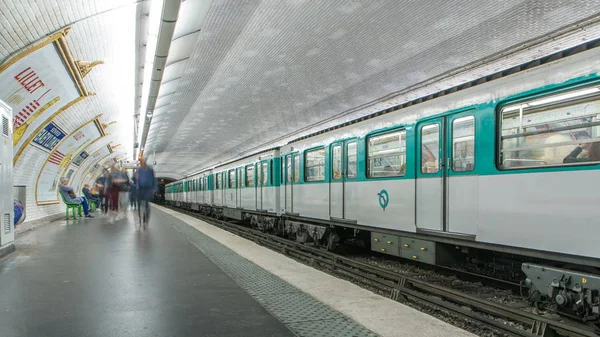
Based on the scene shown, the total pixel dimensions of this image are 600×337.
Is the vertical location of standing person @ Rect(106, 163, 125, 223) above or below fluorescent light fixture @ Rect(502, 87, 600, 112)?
below

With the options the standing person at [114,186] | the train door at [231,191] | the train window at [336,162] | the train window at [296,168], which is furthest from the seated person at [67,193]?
the train window at [336,162]

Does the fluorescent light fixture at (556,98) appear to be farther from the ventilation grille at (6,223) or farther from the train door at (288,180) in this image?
the ventilation grille at (6,223)

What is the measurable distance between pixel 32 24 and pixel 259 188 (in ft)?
28.0

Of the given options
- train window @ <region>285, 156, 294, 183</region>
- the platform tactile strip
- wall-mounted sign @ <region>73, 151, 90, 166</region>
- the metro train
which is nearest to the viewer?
the platform tactile strip

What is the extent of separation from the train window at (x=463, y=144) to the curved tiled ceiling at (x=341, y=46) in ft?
11.0

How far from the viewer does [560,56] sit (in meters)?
4.59

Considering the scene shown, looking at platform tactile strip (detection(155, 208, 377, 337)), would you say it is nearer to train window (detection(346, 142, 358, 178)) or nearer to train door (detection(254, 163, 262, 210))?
train window (detection(346, 142, 358, 178))

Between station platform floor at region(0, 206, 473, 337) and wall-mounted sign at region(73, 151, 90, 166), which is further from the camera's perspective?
wall-mounted sign at region(73, 151, 90, 166)

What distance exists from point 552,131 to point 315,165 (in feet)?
20.1

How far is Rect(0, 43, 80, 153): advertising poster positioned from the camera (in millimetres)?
8672

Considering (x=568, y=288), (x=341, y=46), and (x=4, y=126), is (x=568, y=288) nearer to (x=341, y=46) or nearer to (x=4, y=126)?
(x=341, y=46)

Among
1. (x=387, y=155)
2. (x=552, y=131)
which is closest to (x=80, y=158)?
(x=387, y=155)

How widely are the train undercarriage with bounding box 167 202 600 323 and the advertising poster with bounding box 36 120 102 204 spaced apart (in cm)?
1125

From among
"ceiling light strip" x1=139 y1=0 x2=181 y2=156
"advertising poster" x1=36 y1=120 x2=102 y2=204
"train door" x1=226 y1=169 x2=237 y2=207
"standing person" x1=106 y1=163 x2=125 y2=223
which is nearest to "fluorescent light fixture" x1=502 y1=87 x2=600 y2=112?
"ceiling light strip" x1=139 y1=0 x2=181 y2=156
